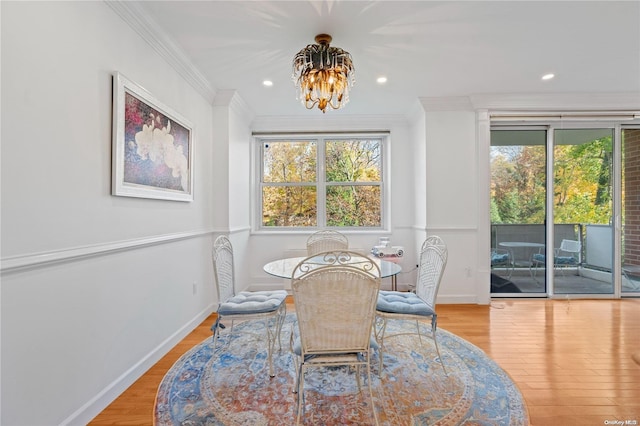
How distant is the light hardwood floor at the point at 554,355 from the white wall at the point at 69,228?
14.9 inches

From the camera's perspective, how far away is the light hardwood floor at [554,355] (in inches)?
68.5

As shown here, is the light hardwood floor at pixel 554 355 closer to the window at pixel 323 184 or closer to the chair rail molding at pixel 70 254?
the chair rail molding at pixel 70 254

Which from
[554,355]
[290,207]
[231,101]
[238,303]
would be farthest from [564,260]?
[231,101]

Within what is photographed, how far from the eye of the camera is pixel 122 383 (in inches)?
75.2

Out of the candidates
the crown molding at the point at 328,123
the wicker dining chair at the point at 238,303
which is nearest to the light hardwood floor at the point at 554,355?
the wicker dining chair at the point at 238,303

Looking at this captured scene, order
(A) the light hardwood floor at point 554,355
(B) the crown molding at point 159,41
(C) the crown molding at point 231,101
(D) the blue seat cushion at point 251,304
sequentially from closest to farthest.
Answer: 1. (A) the light hardwood floor at point 554,355
2. (B) the crown molding at point 159,41
3. (D) the blue seat cushion at point 251,304
4. (C) the crown molding at point 231,101

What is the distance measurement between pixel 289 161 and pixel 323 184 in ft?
2.10

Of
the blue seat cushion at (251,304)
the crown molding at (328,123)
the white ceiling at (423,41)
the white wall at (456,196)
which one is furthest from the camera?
the crown molding at (328,123)

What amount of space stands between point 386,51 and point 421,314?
2159mm

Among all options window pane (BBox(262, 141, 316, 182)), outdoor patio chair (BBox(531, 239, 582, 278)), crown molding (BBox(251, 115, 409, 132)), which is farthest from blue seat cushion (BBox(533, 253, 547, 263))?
window pane (BBox(262, 141, 316, 182))

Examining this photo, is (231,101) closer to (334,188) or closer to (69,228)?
(334,188)

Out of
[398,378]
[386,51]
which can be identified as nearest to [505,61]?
[386,51]

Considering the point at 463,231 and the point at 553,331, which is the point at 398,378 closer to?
the point at 553,331

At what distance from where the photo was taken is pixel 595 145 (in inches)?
151
